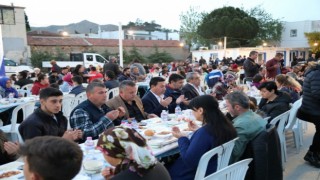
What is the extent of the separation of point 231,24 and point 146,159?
36.9 meters

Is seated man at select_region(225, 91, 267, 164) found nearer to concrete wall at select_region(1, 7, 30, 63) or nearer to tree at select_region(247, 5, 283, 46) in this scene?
concrete wall at select_region(1, 7, 30, 63)

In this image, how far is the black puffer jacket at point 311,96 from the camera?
4398 mm

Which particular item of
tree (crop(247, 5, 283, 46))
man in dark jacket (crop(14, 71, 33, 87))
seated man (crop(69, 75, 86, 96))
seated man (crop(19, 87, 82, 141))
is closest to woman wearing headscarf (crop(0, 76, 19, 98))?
seated man (crop(69, 75, 86, 96))

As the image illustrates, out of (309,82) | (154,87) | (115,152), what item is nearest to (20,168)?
(115,152)

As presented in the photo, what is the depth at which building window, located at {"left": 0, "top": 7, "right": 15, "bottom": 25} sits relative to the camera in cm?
2795

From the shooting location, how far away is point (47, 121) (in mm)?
3391

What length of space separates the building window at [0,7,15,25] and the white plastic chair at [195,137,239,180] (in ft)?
97.2

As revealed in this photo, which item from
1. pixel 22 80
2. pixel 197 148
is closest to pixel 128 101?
pixel 197 148

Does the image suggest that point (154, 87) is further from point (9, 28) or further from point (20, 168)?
point (9, 28)

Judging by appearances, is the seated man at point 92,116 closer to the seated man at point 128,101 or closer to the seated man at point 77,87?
the seated man at point 128,101

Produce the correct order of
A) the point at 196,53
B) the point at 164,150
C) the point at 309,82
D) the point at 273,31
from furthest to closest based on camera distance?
the point at 273,31 < the point at 196,53 < the point at 309,82 < the point at 164,150

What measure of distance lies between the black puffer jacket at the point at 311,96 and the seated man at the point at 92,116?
107 inches

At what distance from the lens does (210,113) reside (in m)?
2.81

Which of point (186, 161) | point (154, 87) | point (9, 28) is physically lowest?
point (186, 161)
